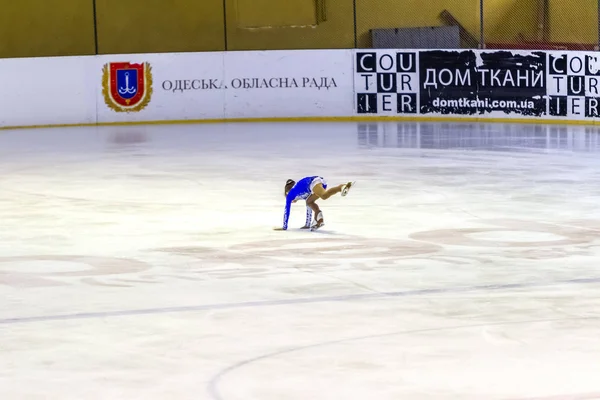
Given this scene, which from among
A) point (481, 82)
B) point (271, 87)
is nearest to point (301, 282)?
point (481, 82)

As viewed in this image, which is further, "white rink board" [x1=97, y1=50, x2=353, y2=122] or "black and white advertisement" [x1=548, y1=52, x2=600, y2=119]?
"white rink board" [x1=97, y1=50, x2=353, y2=122]

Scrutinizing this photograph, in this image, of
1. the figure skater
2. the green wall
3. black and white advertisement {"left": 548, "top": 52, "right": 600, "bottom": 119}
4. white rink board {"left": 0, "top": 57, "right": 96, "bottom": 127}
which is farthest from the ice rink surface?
the green wall

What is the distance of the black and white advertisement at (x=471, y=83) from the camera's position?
25.7 meters

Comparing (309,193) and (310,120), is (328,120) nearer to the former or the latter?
(310,120)

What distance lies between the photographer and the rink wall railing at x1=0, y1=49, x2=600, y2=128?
2667 centimetres

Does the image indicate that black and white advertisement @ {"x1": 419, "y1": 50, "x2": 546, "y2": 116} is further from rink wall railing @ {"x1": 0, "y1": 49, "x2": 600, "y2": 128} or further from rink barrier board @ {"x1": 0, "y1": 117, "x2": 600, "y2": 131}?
rink barrier board @ {"x1": 0, "y1": 117, "x2": 600, "y2": 131}

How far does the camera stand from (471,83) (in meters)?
26.8

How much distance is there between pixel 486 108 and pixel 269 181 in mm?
10983

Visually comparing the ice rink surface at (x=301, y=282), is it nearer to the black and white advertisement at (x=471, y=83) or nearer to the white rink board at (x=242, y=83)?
the black and white advertisement at (x=471, y=83)

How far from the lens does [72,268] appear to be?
1025cm

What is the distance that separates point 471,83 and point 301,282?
18.0 m

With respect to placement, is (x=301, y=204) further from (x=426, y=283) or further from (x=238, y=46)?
(x=238, y=46)

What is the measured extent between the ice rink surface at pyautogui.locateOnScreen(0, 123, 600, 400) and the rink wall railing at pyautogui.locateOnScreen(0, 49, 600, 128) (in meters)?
7.70

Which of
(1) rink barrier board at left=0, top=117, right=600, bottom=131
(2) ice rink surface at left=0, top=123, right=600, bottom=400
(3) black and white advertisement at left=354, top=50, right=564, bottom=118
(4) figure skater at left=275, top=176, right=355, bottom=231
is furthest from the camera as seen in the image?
(1) rink barrier board at left=0, top=117, right=600, bottom=131
